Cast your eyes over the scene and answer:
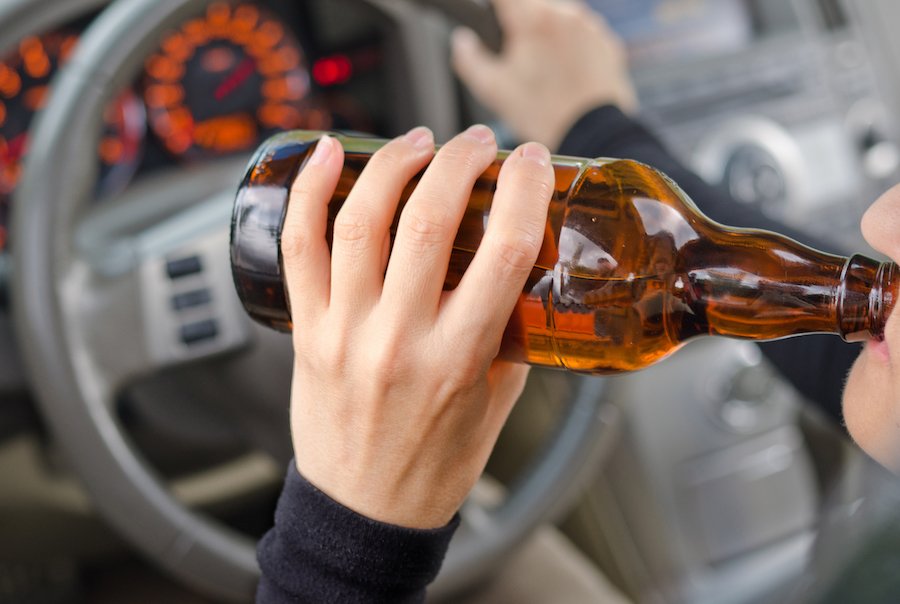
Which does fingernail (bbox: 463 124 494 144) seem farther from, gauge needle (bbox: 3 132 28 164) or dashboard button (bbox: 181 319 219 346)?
gauge needle (bbox: 3 132 28 164)

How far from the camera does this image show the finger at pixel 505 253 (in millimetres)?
379

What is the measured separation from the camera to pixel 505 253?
1.24 feet

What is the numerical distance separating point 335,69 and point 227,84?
15 cm

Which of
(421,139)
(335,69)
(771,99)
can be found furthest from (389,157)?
(771,99)

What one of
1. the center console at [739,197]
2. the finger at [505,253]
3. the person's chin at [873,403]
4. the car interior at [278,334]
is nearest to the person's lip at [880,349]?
the person's chin at [873,403]

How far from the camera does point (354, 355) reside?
403 mm

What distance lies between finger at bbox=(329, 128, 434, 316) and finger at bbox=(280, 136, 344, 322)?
15 mm

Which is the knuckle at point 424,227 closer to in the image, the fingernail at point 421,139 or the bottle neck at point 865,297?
the fingernail at point 421,139

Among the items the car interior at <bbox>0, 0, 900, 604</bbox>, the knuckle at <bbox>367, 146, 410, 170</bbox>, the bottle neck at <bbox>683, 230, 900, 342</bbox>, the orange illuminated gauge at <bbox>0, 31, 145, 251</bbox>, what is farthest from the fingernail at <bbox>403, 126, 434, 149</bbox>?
the orange illuminated gauge at <bbox>0, 31, 145, 251</bbox>

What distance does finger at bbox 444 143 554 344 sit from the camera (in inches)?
14.9

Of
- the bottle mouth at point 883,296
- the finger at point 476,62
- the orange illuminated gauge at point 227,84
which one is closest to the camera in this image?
the bottle mouth at point 883,296

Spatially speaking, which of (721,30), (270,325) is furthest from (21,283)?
(721,30)

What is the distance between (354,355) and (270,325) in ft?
0.31

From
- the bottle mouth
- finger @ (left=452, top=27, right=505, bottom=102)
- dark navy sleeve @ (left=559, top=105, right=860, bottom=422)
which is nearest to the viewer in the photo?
the bottle mouth
